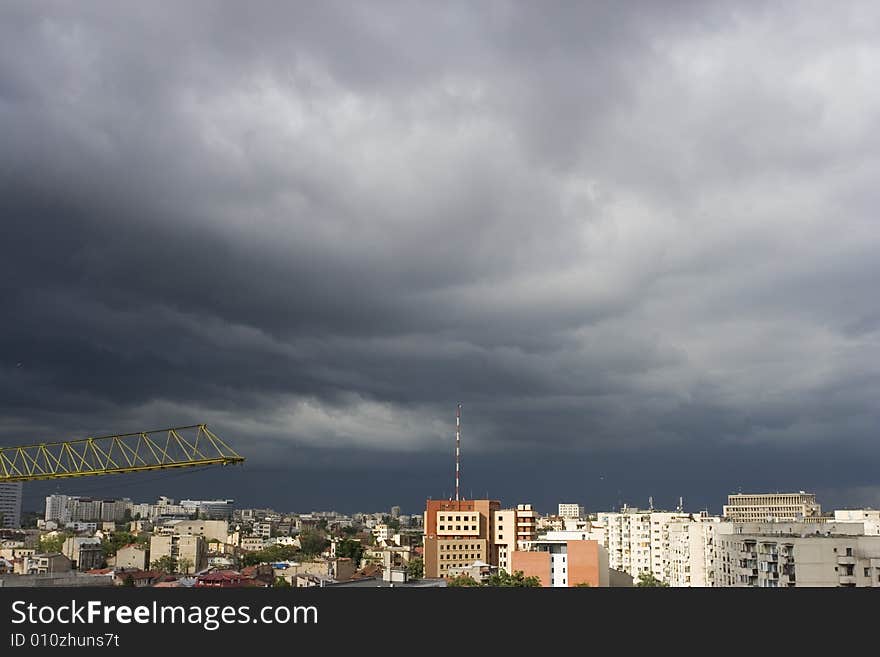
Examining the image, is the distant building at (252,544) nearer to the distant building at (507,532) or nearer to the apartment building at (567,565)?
the distant building at (507,532)

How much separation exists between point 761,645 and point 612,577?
213 ft

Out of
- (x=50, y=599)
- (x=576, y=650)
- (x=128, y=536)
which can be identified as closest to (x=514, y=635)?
(x=576, y=650)

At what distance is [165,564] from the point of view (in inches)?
4609

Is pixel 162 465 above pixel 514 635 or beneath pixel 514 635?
above

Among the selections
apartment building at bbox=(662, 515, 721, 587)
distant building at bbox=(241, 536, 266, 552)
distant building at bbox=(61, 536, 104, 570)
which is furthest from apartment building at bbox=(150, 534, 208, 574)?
apartment building at bbox=(662, 515, 721, 587)

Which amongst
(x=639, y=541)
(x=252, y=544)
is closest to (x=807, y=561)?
(x=639, y=541)

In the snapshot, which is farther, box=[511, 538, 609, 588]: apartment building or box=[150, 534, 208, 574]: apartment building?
box=[150, 534, 208, 574]: apartment building

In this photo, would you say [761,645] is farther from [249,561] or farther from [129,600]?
[249,561]

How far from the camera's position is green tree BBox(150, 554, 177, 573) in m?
116

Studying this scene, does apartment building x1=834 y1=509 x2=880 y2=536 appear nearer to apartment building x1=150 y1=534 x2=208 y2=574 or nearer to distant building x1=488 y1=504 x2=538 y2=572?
distant building x1=488 y1=504 x2=538 y2=572

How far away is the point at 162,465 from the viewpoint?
60844 mm

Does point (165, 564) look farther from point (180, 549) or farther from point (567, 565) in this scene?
point (567, 565)

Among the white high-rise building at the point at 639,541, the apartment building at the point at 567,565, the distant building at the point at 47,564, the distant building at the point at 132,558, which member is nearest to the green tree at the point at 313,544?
the distant building at the point at 132,558

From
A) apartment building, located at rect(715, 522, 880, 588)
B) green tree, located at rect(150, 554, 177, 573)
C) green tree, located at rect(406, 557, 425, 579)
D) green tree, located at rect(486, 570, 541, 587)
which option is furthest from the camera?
green tree, located at rect(150, 554, 177, 573)
